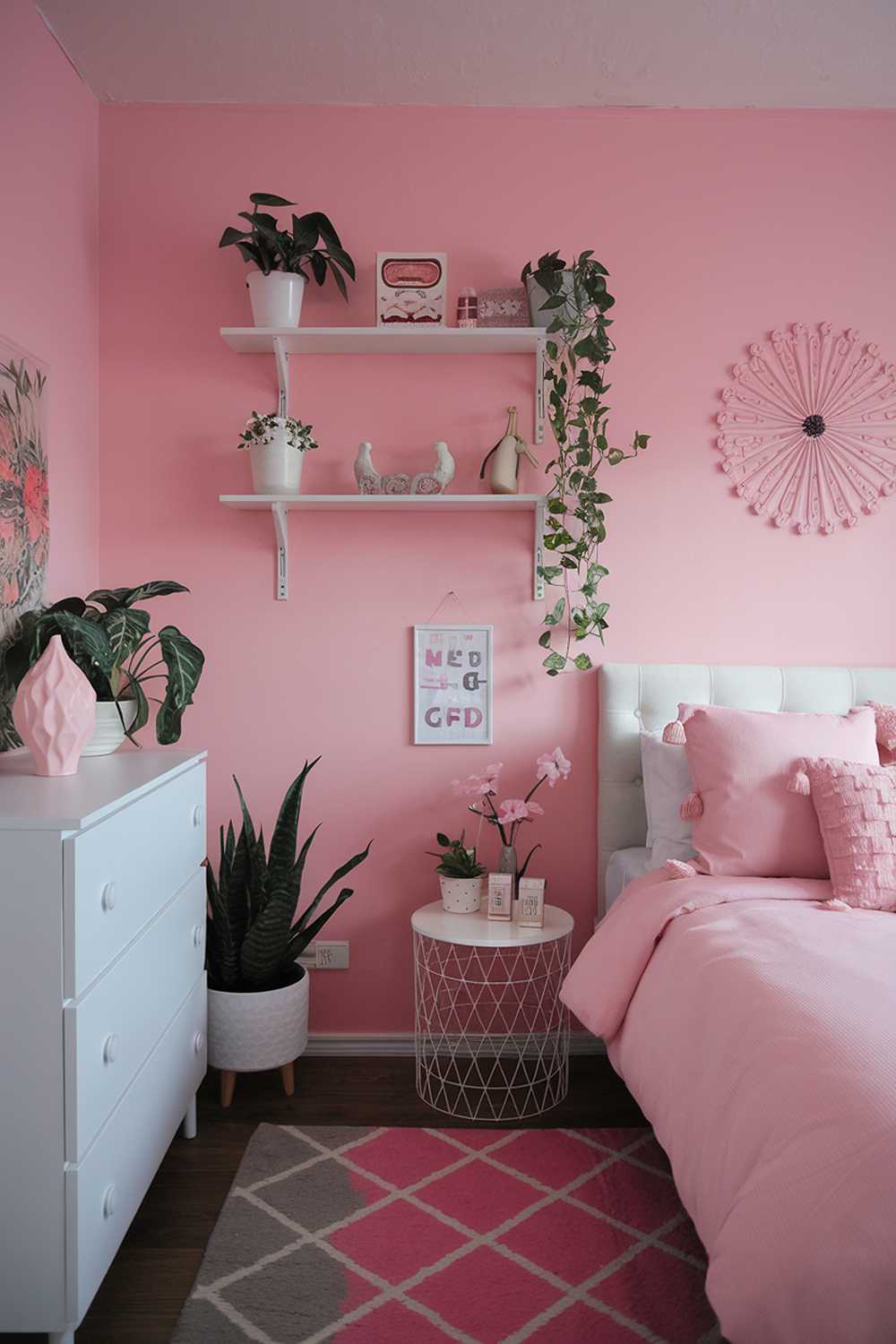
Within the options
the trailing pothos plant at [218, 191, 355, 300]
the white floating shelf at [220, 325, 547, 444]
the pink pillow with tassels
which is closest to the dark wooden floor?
the pink pillow with tassels

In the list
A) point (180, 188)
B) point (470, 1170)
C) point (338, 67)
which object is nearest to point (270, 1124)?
point (470, 1170)

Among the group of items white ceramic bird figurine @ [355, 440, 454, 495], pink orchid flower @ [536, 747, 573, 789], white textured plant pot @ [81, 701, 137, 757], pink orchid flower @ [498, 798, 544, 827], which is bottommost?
pink orchid flower @ [498, 798, 544, 827]

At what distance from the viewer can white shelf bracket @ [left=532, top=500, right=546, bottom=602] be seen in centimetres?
266

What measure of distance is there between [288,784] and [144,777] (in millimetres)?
912

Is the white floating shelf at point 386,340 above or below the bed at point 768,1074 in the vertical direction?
above

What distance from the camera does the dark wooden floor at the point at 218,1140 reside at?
5.47 feet

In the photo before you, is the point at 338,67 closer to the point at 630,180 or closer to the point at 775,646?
the point at 630,180

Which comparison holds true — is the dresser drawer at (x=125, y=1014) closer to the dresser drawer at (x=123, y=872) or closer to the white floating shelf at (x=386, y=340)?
the dresser drawer at (x=123, y=872)

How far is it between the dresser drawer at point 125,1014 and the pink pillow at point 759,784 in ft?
3.89

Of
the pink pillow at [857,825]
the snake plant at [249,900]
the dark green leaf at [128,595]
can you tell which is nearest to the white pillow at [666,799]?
the pink pillow at [857,825]

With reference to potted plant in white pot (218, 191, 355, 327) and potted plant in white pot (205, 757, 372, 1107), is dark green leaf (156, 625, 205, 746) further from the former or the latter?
potted plant in white pot (218, 191, 355, 327)

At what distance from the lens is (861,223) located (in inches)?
107

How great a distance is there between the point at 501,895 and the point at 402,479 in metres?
1.13

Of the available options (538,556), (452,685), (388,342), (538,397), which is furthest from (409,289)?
(452,685)
